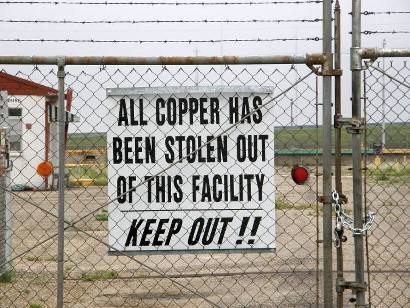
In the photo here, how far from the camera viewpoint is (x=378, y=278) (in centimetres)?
796

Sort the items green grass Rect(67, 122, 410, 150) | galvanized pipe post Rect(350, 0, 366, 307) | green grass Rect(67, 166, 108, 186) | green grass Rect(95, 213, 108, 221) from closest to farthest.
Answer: galvanized pipe post Rect(350, 0, 366, 307), green grass Rect(67, 122, 410, 150), green grass Rect(95, 213, 108, 221), green grass Rect(67, 166, 108, 186)

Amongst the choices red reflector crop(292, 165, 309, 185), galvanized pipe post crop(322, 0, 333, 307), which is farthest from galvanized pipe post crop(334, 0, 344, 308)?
red reflector crop(292, 165, 309, 185)

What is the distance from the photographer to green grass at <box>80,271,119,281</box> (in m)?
7.98

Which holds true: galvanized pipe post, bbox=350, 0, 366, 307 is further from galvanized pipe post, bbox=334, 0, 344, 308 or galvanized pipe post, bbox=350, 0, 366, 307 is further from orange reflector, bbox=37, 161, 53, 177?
orange reflector, bbox=37, 161, 53, 177

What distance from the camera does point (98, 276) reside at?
26.6 ft

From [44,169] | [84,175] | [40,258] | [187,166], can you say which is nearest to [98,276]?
[40,258]

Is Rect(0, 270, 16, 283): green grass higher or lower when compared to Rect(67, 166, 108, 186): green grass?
lower

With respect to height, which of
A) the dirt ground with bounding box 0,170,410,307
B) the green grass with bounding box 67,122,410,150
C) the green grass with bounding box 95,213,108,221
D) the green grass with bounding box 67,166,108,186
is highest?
the green grass with bounding box 67,122,410,150

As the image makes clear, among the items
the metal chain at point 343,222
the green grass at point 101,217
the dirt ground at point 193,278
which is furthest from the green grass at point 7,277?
the green grass at point 101,217

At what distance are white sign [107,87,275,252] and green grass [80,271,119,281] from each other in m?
3.14

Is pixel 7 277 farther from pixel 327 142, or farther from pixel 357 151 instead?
pixel 357 151

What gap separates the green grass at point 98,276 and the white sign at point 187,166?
314 centimetres

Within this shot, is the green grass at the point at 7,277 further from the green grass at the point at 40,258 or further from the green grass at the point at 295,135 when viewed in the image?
the green grass at the point at 295,135

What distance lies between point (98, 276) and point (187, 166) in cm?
356
